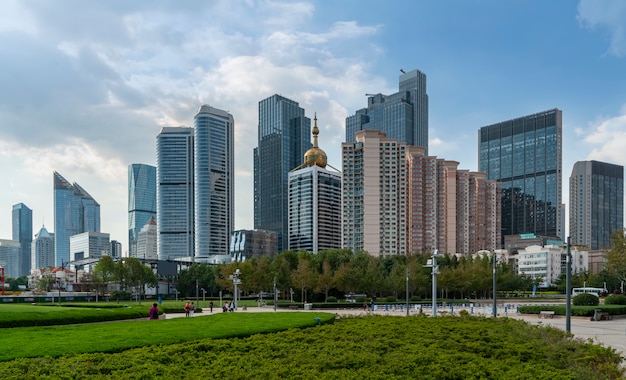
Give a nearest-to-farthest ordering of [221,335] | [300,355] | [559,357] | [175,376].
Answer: [175,376] → [300,355] → [559,357] → [221,335]

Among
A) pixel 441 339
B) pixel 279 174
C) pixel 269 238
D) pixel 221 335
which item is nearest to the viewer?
pixel 441 339

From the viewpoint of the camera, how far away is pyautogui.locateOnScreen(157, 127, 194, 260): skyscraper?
556 ft

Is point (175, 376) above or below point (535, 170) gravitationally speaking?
below

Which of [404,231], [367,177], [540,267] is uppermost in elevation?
[367,177]

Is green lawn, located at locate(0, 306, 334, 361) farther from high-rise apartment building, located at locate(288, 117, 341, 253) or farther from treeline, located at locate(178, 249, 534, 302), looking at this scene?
high-rise apartment building, located at locate(288, 117, 341, 253)

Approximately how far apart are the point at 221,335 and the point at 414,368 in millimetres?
6710

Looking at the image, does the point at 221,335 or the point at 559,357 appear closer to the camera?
the point at 559,357

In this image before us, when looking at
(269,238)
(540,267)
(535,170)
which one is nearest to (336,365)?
(540,267)

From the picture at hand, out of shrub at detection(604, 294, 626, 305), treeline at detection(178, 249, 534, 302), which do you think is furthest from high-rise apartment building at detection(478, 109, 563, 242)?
shrub at detection(604, 294, 626, 305)

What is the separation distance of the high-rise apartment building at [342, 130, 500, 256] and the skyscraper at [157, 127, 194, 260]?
8313 cm

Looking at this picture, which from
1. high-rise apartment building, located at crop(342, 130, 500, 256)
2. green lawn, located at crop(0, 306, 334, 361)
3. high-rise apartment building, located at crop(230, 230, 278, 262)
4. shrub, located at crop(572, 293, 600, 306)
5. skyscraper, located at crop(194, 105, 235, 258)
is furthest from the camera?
skyscraper, located at crop(194, 105, 235, 258)

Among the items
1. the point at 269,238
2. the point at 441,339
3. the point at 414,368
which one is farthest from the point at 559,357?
the point at 269,238

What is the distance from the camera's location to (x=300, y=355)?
1050 cm

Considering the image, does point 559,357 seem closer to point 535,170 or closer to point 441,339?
point 441,339
